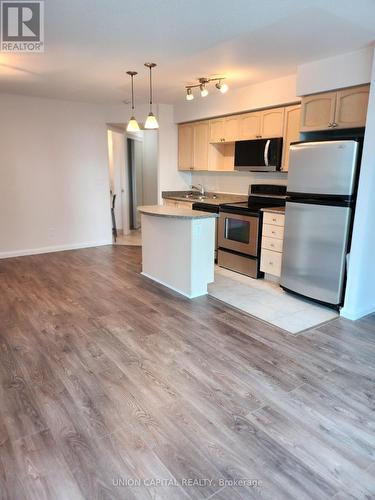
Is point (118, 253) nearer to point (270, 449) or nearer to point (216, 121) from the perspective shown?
point (216, 121)

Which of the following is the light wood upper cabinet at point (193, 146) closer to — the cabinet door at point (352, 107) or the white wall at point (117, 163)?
the white wall at point (117, 163)

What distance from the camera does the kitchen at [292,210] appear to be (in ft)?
Answer: 10.9

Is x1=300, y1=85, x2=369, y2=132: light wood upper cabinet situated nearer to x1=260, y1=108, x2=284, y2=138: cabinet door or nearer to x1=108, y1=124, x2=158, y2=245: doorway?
x1=260, y1=108, x2=284, y2=138: cabinet door

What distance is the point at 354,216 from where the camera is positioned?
10.7ft

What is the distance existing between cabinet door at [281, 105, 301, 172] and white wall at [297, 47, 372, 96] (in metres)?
0.39

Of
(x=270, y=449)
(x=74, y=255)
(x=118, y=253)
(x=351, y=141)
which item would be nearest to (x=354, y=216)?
(x=351, y=141)

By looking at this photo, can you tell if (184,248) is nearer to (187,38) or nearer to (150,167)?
(187,38)

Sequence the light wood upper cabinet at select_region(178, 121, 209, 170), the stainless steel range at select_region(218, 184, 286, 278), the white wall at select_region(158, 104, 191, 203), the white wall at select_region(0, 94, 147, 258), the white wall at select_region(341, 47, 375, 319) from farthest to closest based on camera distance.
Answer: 1. the white wall at select_region(158, 104, 191, 203)
2. the light wood upper cabinet at select_region(178, 121, 209, 170)
3. the white wall at select_region(0, 94, 147, 258)
4. the stainless steel range at select_region(218, 184, 286, 278)
5. the white wall at select_region(341, 47, 375, 319)

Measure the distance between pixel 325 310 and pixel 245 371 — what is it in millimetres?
1520

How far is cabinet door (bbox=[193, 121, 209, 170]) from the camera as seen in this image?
569 cm

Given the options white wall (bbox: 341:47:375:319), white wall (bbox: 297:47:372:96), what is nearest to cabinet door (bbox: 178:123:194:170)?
white wall (bbox: 297:47:372:96)

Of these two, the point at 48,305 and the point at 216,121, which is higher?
the point at 216,121

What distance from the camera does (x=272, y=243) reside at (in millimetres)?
4293

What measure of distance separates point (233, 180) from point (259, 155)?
111cm
